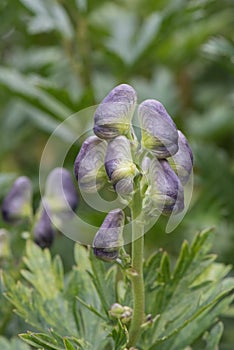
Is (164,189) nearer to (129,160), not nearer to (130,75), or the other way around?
(129,160)

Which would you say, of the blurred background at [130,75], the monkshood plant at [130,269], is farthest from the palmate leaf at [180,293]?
the blurred background at [130,75]

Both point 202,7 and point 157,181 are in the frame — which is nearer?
point 157,181

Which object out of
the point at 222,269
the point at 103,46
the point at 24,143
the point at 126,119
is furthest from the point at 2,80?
the point at 126,119

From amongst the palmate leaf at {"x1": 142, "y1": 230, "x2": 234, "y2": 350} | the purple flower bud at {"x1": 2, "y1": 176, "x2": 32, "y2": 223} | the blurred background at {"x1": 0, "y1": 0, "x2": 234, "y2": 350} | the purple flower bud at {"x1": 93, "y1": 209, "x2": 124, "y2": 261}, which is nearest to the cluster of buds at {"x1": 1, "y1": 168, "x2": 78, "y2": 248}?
the purple flower bud at {"x1": 2, "y1": 176, "x2": 32, "y2": 223}

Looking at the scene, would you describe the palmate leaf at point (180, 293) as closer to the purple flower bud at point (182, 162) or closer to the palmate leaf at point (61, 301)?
the palmate leaf at point (61, 301)

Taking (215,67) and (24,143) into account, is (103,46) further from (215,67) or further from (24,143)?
(215,67)

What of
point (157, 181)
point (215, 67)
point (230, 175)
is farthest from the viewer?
point (215, 67)

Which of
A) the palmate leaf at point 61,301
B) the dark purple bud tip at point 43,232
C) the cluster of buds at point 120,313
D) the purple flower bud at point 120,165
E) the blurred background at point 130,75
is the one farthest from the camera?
the blurred background at point 130,75

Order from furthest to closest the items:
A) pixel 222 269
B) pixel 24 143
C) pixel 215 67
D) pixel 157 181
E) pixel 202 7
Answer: pixel 215 67, pixel 24 143, pixel 202 7, pixel 222 269, pixel 157 181
